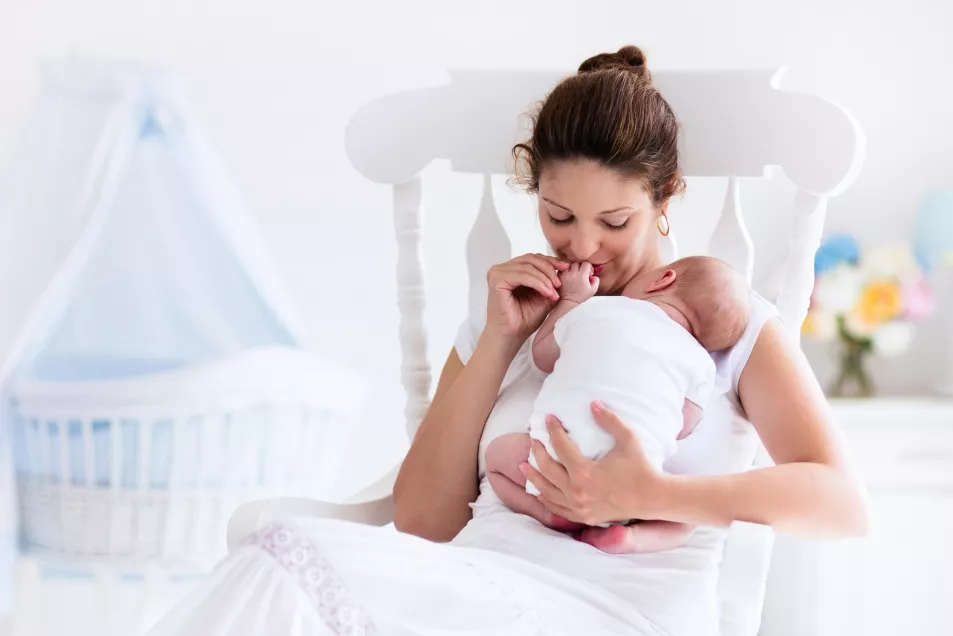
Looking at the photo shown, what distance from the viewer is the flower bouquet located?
2.37m

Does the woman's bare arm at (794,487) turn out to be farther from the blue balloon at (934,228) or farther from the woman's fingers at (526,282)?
the blue balloon at (934,228)

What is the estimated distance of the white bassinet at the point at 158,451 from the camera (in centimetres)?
207

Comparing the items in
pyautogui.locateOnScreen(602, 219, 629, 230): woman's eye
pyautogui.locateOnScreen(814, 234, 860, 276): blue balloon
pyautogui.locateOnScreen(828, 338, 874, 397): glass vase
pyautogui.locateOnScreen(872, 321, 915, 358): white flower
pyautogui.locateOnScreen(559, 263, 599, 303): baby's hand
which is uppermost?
pyautogui.locateOnScreen(602, 219, 629, 230): woman's eye

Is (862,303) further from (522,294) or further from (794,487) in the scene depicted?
(794,487)

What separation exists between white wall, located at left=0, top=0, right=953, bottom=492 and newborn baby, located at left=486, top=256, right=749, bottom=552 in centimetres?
145

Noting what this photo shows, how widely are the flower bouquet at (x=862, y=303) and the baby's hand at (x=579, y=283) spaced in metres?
1.26

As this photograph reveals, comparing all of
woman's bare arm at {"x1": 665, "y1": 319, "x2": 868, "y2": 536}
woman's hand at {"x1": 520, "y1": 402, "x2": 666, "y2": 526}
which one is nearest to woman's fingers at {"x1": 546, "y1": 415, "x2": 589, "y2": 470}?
woman's hand at {"x1": 520, "y1": 402, "x2": 666, "y2": 526}

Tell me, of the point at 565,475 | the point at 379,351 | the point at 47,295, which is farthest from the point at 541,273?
the point at 379,351

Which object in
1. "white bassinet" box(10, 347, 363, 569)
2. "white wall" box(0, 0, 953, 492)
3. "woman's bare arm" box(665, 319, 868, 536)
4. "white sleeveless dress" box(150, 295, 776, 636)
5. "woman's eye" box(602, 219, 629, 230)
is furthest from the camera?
"white wall" box(0, 0, 953, 492)

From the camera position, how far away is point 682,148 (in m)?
1.43

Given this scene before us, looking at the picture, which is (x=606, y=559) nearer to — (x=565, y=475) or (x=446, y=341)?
(x=565, y=475)

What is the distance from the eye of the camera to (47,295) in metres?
2.31

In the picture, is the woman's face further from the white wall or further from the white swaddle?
the white wall

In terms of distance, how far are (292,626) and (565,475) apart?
0.36 metres
